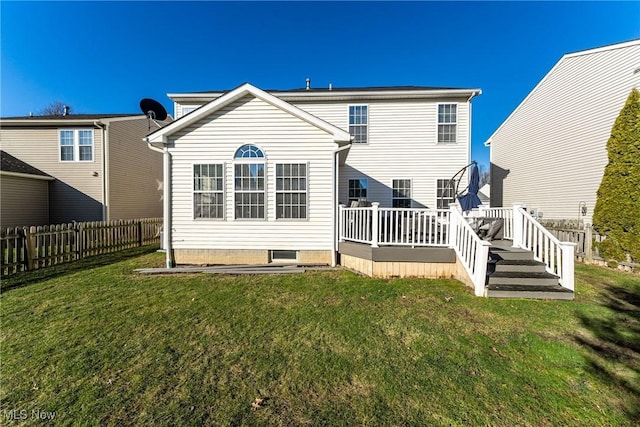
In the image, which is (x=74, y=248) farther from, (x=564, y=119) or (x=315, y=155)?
(x=564, y=119)

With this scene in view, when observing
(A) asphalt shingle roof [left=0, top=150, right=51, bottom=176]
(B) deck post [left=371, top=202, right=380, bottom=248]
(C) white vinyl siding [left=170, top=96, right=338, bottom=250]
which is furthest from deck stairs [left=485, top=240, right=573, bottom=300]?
(A) asphalt shingle roof [left=0, top=150, right=51, bottom=176]

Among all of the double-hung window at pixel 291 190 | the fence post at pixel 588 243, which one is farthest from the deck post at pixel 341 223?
the fence post at pixel 588 243

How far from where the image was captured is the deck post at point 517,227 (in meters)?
6.30

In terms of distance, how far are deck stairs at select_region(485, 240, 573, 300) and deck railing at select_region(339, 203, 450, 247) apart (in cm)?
113

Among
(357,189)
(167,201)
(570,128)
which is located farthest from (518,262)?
(570,128)

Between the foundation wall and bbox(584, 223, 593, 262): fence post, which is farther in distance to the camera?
bbox(584, 223, 593, 262): fence post

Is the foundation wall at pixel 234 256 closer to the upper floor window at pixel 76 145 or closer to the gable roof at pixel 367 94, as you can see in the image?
the gable roof at pixel 367 94

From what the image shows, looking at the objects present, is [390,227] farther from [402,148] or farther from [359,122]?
[359,122]

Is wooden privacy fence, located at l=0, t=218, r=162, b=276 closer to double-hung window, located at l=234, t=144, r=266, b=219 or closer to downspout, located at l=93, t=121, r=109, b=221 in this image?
downspout, located at l=93, t=121, r=109, b=221

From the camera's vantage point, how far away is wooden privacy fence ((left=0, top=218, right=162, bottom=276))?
6.38 meters

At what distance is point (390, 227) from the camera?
6207 mm

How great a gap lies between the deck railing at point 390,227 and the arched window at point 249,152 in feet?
9.17

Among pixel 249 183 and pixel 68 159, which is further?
pixel 68 159

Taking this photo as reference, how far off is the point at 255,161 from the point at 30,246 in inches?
245
